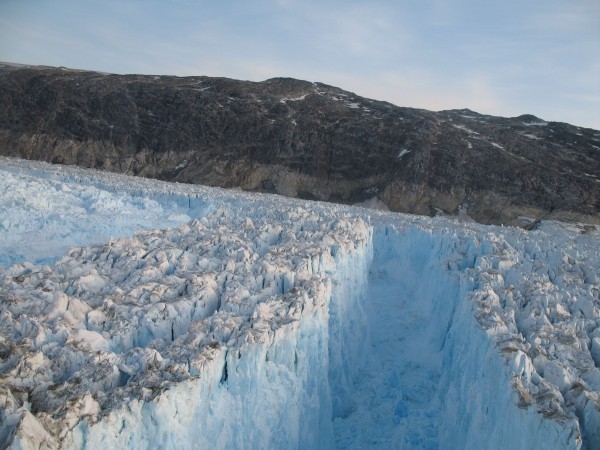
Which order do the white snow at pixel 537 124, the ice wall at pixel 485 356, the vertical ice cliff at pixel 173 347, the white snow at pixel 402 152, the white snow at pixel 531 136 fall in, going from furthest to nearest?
the white snow at pixel 537 124, the white snow at pixel 531 136, the white snow at pixel 402 152, the ice wall at pixel 485 356, the vertical ice cliff at pixel 173 347

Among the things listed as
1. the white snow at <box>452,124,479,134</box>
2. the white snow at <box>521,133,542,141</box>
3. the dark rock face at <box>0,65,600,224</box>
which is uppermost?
the white snow at <box>521,133,542,141</box>

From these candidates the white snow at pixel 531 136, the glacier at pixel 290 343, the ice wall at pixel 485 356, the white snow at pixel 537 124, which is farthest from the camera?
the white snow at pixel 537 124

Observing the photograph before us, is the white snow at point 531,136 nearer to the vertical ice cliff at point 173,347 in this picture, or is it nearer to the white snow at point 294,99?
the white snow at point 294,99

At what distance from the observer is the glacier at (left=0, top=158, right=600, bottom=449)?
14.9 ft

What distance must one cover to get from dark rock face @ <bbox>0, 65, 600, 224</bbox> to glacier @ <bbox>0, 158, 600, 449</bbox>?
20.0 meters

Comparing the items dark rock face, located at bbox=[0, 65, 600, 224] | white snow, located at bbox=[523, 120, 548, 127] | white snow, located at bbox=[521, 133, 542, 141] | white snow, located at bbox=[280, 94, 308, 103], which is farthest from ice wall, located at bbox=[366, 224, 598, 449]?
white snow, located at bbox=[523, 120, 548, 127]

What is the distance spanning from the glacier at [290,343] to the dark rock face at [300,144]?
20.0 meters

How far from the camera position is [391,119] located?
3931cm

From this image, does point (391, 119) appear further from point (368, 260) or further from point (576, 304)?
point (576, 304)

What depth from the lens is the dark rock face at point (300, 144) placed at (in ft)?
104

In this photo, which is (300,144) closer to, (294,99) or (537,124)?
(294,99)

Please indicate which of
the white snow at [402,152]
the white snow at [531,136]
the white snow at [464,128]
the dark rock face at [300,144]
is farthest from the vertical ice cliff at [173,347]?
the white snow at [531,136]

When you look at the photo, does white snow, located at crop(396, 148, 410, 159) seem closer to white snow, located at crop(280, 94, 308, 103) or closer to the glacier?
white snow, located at crop(280, 94, 308, 103)

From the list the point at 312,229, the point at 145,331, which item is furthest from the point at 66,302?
the point at 312,229
